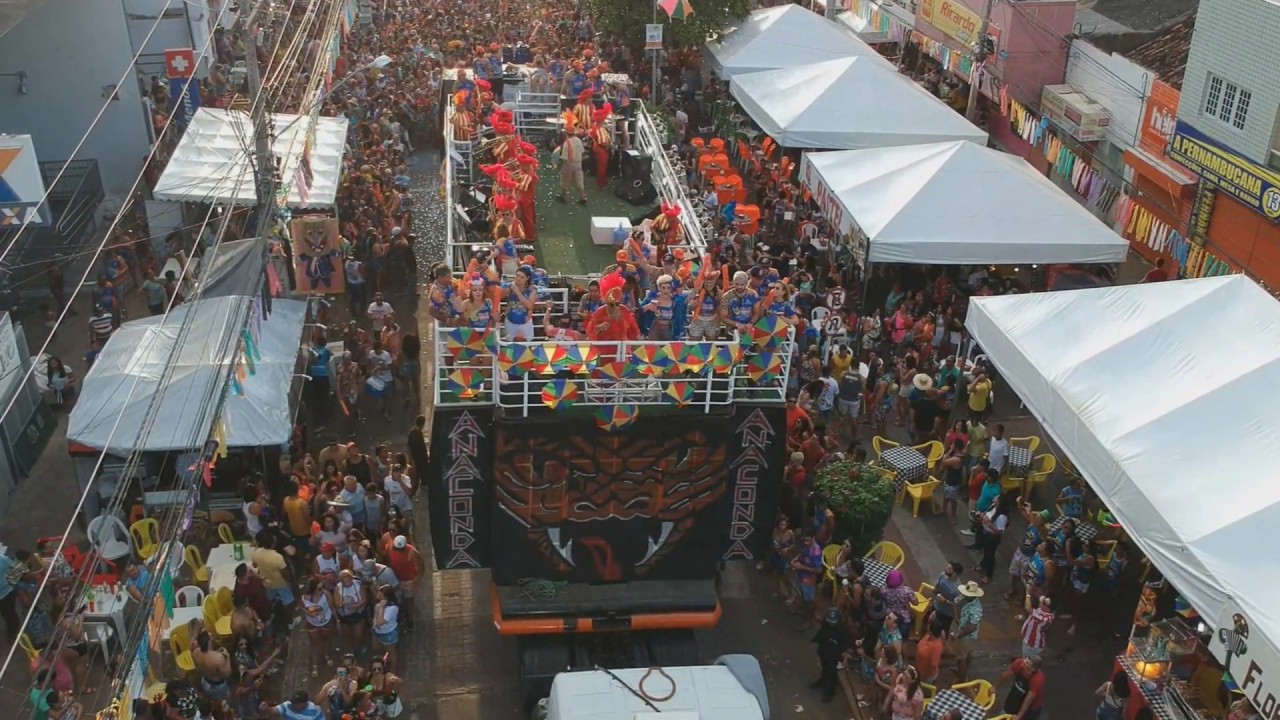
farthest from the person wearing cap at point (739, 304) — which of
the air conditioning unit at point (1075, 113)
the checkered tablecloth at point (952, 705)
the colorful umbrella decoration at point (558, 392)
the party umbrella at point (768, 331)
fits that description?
the air conditioning unit at point (1075, 113)

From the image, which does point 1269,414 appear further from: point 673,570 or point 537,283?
point 537,283

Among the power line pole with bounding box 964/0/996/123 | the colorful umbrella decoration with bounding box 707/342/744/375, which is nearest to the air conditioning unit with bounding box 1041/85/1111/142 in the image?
the power line pole with bounding box 964/0/996/123

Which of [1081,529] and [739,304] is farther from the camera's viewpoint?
[1081,529]

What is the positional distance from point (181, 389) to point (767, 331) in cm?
726

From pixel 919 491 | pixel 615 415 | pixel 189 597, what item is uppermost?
pixel 615 415

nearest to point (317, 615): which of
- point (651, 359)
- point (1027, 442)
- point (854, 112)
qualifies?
point (651, 359)

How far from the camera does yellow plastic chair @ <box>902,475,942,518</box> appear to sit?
15422 millimetres

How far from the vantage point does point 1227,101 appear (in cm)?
1905

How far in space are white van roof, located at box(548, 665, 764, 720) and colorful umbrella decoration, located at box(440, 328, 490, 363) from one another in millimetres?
3099

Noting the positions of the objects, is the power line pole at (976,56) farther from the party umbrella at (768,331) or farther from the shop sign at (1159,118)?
the party umbrella at (768,331)

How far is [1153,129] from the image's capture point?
21.9 m

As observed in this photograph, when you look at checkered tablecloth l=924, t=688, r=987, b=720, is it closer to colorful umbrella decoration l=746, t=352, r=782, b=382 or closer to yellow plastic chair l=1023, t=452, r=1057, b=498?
colorful umbrella decoration l=746, t=352, r=782, b=382

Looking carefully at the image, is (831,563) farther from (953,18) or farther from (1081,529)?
(953,18)

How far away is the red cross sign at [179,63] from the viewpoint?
80.1 ft
